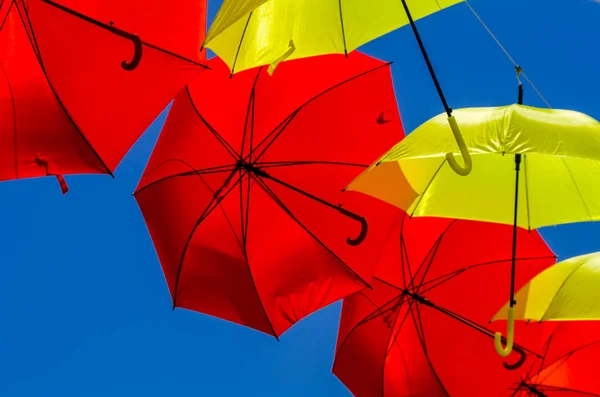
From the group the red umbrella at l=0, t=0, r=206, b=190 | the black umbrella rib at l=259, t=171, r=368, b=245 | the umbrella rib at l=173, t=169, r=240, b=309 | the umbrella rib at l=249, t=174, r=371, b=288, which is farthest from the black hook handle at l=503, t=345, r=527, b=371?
the red umbrella at l=0, t=0, r=206, b=190

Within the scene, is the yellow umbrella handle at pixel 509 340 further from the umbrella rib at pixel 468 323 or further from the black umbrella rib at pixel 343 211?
the umbrella rib at pixel 468 323

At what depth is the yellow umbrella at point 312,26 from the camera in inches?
241

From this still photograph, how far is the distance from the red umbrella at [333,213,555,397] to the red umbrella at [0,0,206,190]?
10.7 ft

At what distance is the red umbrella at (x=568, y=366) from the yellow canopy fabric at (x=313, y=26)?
14.5 ft

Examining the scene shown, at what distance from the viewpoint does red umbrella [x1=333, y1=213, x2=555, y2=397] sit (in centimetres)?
899

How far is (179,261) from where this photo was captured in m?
8.45

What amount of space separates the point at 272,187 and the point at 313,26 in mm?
2296

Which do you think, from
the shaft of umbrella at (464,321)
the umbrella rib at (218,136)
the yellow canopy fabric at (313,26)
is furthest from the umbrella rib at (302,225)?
the yellow canopy fabric at (313,26)

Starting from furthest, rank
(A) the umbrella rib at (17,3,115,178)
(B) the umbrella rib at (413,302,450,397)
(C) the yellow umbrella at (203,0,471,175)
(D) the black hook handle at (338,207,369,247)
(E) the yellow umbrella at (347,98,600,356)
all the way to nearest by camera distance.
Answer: (B) the umbrella rib at (413,302,450,397) < (D) the black hook handle at (338,207,369,247) < (E) the yellow umbrella at (347,98,600,356) < (A) the umbrella rib at (17,3,115,178) < (C) the yellow umbrella at (203,0,471,175)

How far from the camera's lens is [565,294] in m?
7.00

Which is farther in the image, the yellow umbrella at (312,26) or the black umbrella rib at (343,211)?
the black umbrella rib at (343,211)

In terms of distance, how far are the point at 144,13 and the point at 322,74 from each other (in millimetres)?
1898

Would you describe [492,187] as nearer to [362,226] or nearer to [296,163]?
[362,226]

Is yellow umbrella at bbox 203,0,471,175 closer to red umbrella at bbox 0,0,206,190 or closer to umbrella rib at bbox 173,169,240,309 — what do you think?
red umbrella at bbox 0,0,206,190
